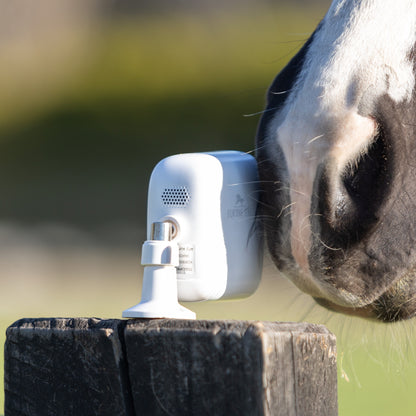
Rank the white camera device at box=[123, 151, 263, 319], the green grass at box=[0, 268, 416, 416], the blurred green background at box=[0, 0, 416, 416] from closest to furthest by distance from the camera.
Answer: the white camera device at box=[123, 151, 263, 319] → the green grass at box=[0, 268, 416, 416] → the blurred green background at box=[0, 0, 416, 416]

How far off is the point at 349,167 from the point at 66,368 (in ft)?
1.06

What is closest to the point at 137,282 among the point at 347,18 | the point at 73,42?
the point at 347,18

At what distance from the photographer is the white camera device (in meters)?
0.61

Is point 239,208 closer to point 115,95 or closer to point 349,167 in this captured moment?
point 349,167

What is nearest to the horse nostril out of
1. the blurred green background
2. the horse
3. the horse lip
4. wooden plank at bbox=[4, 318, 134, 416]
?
the horse

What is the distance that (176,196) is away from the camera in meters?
0.65

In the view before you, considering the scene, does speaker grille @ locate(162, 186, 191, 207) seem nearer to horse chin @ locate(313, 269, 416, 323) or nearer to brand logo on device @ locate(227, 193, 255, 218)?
brand logo on device @ locate(227, 193, 255, 218)

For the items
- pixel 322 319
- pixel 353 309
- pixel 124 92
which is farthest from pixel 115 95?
pixel 353 309

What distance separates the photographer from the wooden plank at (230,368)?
50 cm

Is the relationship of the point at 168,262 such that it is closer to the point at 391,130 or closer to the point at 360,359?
the point at 391,130

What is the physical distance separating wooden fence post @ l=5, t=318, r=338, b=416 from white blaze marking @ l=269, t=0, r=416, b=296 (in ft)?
0.57

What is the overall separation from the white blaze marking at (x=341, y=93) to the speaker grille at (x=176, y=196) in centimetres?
11

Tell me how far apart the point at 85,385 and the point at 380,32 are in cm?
46

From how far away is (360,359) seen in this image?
2.25 m
